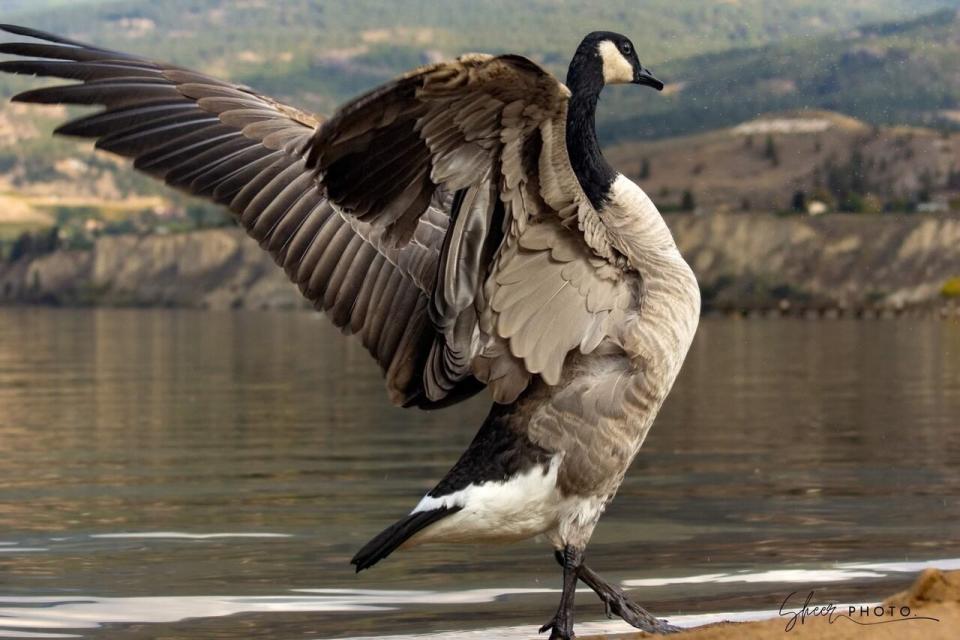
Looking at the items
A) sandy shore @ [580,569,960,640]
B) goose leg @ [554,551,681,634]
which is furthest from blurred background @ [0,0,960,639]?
sandy shore @ [580,569,960,640]

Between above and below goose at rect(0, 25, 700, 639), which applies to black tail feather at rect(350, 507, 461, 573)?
below

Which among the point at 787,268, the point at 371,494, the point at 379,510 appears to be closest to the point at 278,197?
the point at 379,510

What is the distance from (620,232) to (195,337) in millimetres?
67091

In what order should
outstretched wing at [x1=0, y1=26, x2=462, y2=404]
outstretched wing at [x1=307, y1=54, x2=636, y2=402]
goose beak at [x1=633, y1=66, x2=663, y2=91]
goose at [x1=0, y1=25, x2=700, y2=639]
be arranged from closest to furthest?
outstretched wing at [x1=307, y1=54, x2=636, y2=402]
goose at [x1=0, y1=25, x2=700, y2=639]
outstretched wing at [x1=0, y1=26, x2=462, y2=404]
goose beak at [x1=633, y1=66, x2=663, y2=91]

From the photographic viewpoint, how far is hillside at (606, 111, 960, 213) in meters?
166

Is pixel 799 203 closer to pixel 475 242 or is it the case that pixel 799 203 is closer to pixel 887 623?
pixel 475 242

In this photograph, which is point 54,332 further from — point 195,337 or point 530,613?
point 530,613

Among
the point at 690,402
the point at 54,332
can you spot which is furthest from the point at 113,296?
the point at 690,402

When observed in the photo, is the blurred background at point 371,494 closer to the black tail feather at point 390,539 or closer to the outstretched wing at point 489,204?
the black tail feather at point 390,539

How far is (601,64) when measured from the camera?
9.91m

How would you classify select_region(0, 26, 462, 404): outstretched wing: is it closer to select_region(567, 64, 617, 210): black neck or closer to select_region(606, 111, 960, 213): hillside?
select_region(567, 64, 617, 210): black neck

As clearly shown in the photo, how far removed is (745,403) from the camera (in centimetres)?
2944

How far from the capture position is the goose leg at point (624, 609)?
9.43 meters

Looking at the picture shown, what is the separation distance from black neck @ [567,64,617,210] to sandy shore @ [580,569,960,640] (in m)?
2.42
